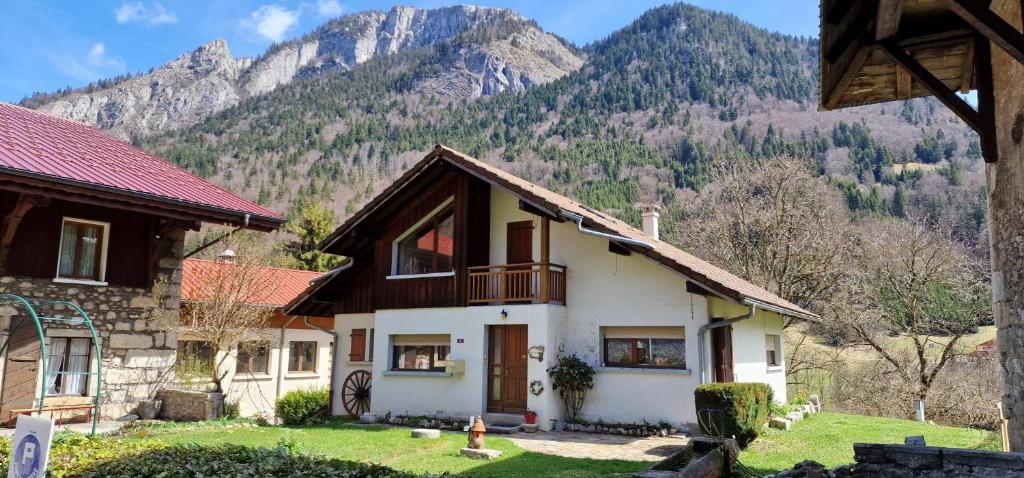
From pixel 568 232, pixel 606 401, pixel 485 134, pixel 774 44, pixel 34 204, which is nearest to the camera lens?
pixel 34 204

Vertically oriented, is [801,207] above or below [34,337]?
above

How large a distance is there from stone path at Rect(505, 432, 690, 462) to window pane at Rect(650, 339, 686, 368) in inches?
60.2

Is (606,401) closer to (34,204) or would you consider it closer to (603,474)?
(603,474)

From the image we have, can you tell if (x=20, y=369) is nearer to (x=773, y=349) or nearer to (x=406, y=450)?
(x=406, y=450)

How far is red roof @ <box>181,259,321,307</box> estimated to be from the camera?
16.8 meters

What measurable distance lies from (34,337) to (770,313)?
16662mm

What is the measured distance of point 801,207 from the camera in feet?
89.5

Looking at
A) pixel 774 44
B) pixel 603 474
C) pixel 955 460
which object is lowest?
pixel 603 474

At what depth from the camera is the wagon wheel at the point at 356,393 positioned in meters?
17.4

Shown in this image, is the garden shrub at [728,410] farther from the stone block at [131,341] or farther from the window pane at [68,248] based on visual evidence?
the window pane at [68,248]

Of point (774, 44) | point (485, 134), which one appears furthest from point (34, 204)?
point (774, 44)

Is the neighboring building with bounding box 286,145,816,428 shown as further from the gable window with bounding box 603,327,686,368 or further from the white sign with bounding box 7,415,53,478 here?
the white sign with bounding box 7,415,53,478

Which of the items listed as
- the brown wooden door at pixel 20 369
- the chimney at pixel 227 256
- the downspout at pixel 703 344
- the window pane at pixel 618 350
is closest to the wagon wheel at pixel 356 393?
the chimney at pixel 227 256

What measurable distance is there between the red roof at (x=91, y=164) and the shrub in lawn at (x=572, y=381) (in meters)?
7.24
